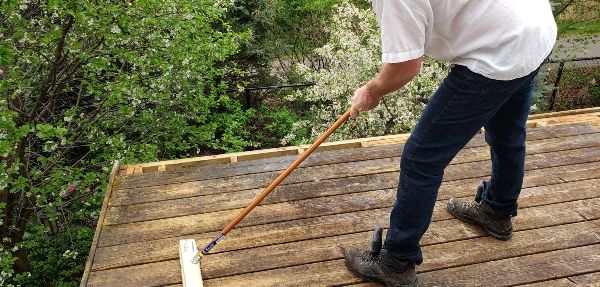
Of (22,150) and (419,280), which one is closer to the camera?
(419,280)

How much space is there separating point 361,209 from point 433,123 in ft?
3.35

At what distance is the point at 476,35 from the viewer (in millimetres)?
1784

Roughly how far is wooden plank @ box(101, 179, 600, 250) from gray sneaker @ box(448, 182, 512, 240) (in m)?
0.09

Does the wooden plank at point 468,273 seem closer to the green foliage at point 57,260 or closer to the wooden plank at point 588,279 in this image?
the wooden plank at point 588,279

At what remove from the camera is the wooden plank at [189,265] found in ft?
7.17

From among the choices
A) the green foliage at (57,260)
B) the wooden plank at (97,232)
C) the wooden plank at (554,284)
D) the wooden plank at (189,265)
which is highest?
the wooden plank at (97,232)

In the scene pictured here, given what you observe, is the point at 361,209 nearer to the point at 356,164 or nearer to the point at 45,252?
the point at 356,164

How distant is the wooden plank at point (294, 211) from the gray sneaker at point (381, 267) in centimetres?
53

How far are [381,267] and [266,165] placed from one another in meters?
1.33

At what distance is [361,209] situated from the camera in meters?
2.82

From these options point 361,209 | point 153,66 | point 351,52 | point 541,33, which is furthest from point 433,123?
point 351,52

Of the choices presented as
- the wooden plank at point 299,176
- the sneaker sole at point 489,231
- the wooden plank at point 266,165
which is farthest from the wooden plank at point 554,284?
the wooden plank at point 266,165

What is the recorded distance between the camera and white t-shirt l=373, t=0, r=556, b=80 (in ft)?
5.41

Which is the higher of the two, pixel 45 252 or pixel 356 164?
pixel 356 164
